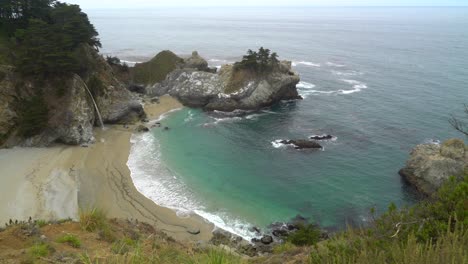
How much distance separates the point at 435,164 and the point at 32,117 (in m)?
39.8

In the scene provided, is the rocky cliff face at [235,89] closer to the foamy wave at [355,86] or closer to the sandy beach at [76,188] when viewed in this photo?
the foamy wave at [355,86]

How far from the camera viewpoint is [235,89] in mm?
56406

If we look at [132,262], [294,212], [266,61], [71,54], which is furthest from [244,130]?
[132,262]

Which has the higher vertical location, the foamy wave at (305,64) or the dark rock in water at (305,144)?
the foamy wave at (305,64)

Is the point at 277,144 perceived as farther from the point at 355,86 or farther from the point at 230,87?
the point at 355,86

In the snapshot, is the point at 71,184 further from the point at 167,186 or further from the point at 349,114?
the point at 349,114

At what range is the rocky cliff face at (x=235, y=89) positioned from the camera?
55906 mm

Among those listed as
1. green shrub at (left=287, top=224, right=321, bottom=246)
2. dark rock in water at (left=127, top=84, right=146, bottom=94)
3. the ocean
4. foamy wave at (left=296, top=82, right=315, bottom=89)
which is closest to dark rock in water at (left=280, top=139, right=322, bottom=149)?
the ocean

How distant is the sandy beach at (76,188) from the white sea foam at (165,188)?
0.66m

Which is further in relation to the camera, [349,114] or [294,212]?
[349,114]

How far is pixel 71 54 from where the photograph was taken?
41750 mm

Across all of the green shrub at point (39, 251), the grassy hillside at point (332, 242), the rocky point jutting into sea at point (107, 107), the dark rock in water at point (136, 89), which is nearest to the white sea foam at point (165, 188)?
the rocky point jutting into sea at point (107, 107)

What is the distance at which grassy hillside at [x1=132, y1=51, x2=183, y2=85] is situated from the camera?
65188mm

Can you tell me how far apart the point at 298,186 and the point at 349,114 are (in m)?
23.5
